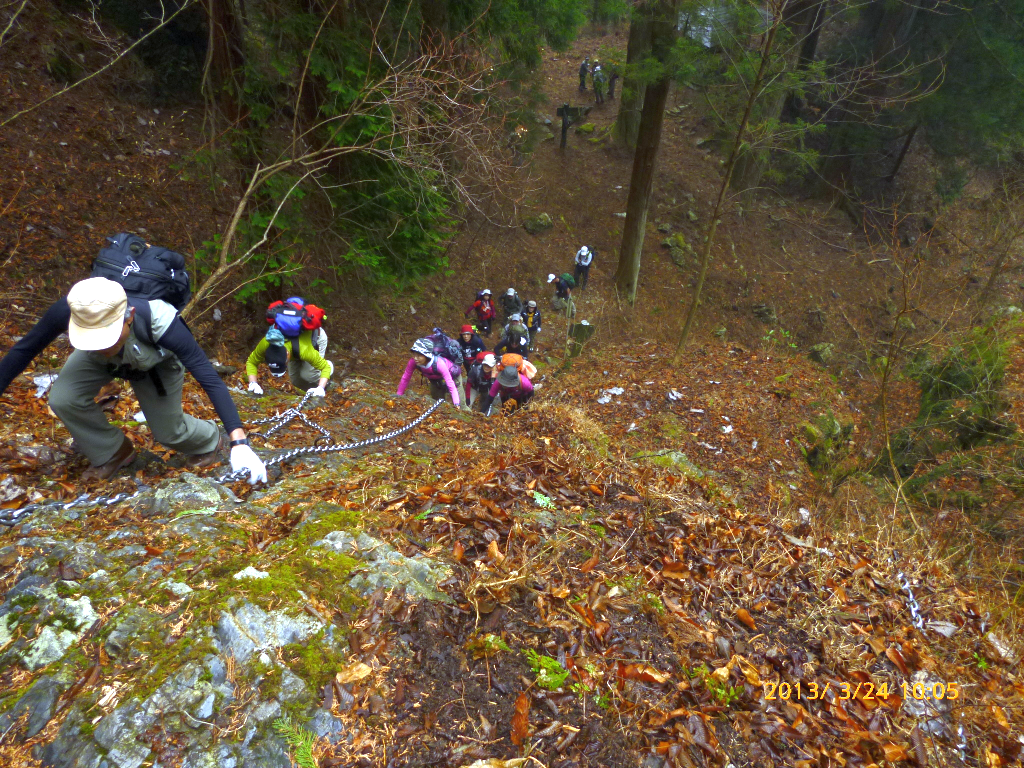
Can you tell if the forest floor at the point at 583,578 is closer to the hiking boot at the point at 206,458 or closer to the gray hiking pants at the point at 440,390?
the hiking boot at the point at 206,458

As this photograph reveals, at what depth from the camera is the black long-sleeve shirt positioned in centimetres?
293

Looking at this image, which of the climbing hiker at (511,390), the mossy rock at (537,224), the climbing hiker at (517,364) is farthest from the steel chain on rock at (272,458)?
the mossy rock at (537,224)

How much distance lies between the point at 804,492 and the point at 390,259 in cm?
827

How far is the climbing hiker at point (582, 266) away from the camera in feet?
53.9

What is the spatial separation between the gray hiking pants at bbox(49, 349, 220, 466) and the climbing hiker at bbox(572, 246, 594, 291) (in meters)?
13.8

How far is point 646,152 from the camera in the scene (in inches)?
537

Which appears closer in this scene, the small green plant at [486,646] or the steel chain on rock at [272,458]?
the small green plant at [486,646]

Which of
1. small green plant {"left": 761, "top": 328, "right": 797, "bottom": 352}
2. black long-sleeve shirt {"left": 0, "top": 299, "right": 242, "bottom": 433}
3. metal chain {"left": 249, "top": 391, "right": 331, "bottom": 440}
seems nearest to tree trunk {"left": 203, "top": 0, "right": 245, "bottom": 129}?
metal chain {"left": 249, "top": 391, "right": 331, "bottom": 440}

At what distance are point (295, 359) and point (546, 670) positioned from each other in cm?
581

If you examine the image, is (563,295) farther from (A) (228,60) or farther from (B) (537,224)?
(A) (228,60)

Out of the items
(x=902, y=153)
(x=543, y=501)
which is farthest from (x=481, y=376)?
(x=902, y=153)

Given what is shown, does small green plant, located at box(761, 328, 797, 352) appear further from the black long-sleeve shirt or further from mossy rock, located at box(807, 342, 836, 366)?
the black long-sleeve shirt

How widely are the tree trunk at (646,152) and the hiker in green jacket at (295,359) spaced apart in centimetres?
1002

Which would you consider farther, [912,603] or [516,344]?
[516,344]
